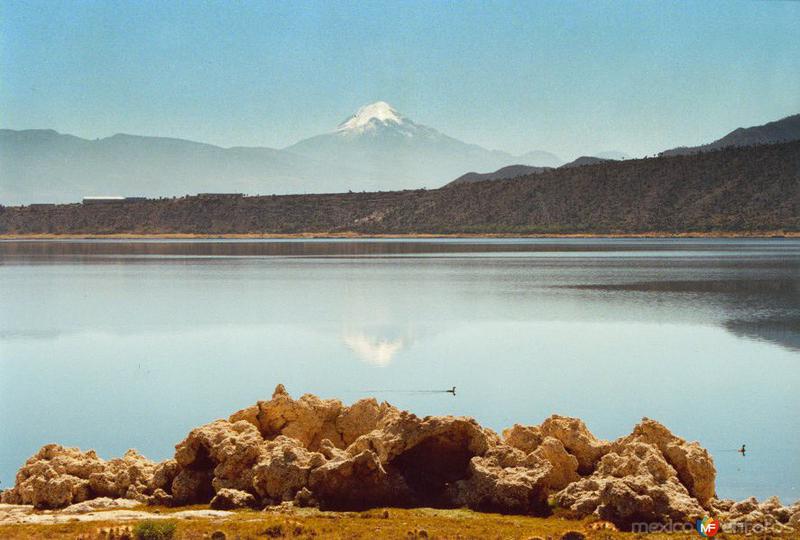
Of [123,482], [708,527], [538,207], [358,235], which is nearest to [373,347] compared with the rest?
[123,482]

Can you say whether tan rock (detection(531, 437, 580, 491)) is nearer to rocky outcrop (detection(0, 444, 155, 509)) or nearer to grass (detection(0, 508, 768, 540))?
grass (detection(0, 508, 768, 540))

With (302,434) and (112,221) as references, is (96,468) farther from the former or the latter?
(112,221)

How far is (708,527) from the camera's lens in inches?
328

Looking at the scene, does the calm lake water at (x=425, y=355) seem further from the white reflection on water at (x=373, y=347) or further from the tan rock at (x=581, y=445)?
the tan rock at (x=581, y=445)

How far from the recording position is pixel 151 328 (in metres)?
27.4

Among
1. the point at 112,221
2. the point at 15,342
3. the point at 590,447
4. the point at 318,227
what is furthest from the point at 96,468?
the point at 112,221

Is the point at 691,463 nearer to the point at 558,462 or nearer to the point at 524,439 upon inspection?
the point at 558,462

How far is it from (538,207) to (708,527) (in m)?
113

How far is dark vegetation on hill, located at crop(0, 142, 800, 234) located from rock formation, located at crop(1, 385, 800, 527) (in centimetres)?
9082

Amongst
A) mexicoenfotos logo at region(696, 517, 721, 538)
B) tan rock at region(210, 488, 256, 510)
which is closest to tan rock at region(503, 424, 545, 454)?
mexicoenfotos logo at region(696, 517, 721, 538)

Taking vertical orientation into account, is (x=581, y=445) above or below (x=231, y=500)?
above

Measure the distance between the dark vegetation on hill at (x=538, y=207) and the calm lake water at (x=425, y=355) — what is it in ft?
199

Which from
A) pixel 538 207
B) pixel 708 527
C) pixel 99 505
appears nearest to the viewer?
pixel 708 527

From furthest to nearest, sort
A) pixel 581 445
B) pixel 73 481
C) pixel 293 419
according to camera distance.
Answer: pixel 293 419
pixel 581 445
pixel 73 481
